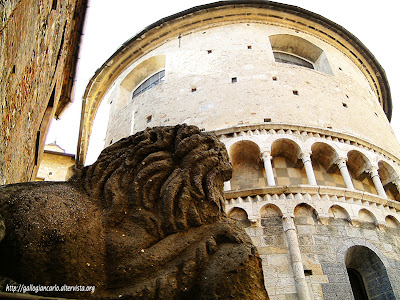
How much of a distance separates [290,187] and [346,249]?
5.05 feet

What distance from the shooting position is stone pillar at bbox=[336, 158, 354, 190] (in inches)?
312

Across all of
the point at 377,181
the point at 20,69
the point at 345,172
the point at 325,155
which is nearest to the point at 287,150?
the point at 325,155

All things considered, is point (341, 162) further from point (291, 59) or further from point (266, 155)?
point (291, 59)

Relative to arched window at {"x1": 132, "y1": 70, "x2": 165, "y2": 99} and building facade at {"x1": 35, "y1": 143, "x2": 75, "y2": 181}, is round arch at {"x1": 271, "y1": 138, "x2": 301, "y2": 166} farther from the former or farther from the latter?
building facade at {"x1": 35, "y1": 143, "x2": 75, "y2": 181}

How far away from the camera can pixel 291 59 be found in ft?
40.5

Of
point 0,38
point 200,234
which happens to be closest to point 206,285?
point 200,234

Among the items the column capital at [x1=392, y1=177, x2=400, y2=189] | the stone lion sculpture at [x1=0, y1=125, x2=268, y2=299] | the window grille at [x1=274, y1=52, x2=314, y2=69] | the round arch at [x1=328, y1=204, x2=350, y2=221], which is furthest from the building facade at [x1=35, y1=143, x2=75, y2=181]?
the stone lion sculpture at [x1=0, y1=125, x2=268, y2=299]

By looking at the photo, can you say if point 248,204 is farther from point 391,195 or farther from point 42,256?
point 42,256

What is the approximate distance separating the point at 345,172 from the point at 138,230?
6.90 m

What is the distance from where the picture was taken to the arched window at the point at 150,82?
12.6 meters

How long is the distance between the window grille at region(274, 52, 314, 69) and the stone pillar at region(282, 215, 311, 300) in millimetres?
6720

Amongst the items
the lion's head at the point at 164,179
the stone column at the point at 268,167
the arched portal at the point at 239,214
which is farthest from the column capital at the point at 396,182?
the lion's head at the point at 164,179

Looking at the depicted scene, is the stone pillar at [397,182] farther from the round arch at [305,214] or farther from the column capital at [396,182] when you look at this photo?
the round arch at [305,214]

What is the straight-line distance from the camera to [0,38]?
3207 mm
